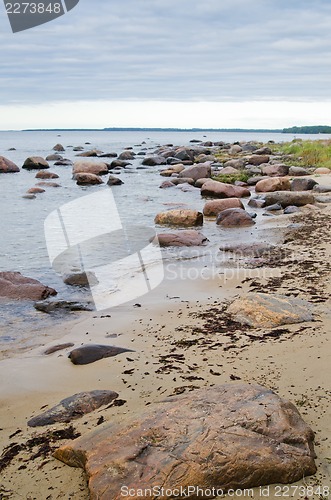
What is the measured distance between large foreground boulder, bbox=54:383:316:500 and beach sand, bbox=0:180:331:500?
11cm

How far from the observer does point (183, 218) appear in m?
12.5

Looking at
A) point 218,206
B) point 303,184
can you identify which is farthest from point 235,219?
point 303,184

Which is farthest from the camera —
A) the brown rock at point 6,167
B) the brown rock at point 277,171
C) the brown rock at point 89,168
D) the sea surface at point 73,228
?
the brown rock at point 6,167

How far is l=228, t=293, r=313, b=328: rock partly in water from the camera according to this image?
5016 mm

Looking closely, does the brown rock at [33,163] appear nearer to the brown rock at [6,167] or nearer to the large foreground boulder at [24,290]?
the brown rock at [6,167]

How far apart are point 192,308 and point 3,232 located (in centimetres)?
801

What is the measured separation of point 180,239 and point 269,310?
198 inches

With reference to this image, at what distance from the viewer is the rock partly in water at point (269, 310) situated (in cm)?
502

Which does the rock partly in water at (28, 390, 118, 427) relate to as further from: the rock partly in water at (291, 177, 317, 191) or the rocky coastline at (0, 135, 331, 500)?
the rock partly in water at (291, 177, 317, 191)

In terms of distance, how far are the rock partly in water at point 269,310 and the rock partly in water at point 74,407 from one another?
183 cm

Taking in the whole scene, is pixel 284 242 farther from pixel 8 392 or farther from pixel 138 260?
pixel 8 392

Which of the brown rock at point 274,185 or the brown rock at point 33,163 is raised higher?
the brown rock at point 33,163

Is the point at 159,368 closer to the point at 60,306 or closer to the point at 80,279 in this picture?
the point at 60,306

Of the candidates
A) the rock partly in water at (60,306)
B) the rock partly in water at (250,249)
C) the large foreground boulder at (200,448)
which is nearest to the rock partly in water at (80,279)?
the rock partly in water at (60,306)
